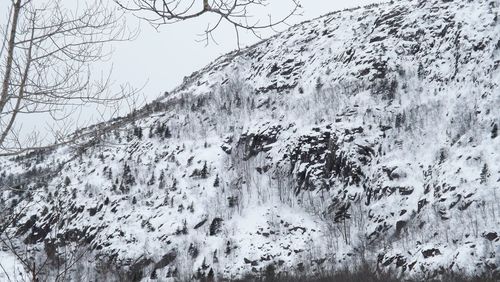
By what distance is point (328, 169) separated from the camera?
113 ft

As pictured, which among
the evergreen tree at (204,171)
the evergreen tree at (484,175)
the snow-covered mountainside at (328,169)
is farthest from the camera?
the evergreen tree at (204,171)

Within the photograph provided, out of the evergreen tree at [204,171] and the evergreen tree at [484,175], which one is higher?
the evergreen tree at [204,171]

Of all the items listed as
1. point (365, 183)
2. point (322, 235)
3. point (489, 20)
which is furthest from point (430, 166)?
point (489, 20)

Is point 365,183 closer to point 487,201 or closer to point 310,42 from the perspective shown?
point 487,201

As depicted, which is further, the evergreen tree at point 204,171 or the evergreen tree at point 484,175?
the evergreen tree at point 204,171

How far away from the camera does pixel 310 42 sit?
49812mm

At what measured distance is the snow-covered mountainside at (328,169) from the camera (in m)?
26.9

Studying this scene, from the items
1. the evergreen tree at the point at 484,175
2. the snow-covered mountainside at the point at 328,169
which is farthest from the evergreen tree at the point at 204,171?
the evergreen tree at the point at 484,175

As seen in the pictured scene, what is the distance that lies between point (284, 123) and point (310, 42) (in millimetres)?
13482

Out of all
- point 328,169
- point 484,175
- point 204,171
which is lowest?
point 484,175

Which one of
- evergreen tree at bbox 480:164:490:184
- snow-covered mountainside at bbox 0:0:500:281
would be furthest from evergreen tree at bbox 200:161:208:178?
evergreen tree at bbox 480:164:490:184

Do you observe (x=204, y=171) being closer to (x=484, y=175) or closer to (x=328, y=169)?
(x=328, y=169)

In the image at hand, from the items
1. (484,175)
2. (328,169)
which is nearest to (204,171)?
(328,169)

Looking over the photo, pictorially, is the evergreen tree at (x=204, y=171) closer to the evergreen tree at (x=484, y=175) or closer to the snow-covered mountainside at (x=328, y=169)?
the snow-covered mountainside at (x=328, y=169)
